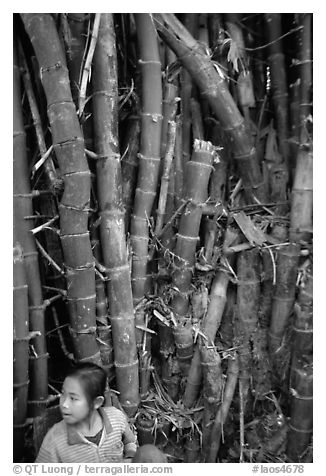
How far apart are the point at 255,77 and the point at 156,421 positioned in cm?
132

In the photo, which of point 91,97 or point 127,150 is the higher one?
point 91,97

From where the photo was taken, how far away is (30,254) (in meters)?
1.16

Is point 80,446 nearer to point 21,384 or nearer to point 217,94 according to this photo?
point 21,384

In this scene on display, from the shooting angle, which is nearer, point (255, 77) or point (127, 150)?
point (127, 150)

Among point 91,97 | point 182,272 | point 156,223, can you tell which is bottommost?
point 182,272

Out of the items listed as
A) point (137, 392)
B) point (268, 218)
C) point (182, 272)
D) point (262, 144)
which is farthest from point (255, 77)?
point (137, 392)

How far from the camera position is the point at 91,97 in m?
1.21

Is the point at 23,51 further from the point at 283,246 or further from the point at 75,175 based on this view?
the point at 283,246

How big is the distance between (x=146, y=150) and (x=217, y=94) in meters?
0.32

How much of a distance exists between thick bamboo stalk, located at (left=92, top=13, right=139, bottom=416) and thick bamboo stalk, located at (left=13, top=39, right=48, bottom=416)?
21cm

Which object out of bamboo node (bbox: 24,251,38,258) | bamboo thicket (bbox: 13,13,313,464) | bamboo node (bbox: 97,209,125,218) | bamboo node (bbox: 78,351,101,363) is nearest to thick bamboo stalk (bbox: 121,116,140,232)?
bamboo thicket (bbox: 13,13,313,464)

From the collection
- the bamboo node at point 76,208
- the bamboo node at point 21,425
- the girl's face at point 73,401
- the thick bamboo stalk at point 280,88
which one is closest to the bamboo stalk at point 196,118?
the thick bamboo stalk at point 280,88
